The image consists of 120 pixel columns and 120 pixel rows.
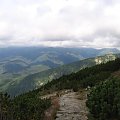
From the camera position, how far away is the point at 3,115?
55.2 meters

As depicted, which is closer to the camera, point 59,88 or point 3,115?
point 3,115

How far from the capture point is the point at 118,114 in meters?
30.4

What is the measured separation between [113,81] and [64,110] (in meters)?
14.4

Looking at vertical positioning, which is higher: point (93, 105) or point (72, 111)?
point (93, 105)

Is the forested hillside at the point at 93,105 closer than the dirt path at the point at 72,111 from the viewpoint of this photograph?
Yes

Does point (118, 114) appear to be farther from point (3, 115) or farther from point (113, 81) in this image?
point (3, 115)

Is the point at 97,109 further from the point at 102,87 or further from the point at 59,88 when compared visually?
the point at 59,88

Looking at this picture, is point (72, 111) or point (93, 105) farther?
point (72, 111)

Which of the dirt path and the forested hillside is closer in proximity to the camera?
the forested hillside

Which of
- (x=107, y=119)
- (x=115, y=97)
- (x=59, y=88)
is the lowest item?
(x=59, y=88)

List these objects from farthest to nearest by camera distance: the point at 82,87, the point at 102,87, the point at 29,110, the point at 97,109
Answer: the point at 82,87
the point at 29,110
the point at 102,87
the point at 97,109

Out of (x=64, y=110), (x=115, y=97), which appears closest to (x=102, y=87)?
(x=115, y=97)

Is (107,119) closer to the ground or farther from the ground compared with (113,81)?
closer to the ground

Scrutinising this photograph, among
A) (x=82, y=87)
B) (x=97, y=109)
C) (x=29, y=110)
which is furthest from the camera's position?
(x=82, y=87)
